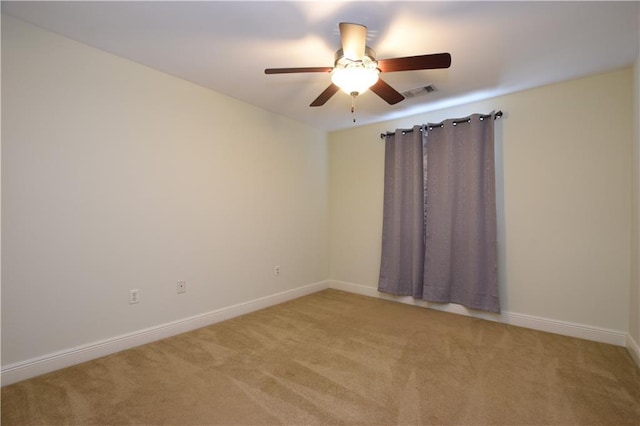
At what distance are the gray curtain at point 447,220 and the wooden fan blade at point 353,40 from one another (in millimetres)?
1891

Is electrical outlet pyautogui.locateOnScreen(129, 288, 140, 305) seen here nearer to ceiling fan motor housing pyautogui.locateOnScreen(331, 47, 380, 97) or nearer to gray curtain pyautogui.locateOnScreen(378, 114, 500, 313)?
ceiling fan motor housing pyautogui.locateOnScreen(331, 47, 380, 97)

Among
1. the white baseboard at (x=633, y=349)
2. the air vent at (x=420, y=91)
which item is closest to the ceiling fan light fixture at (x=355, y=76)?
the air vent at (x=420, y=91)

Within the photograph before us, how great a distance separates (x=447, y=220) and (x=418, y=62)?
201 cm

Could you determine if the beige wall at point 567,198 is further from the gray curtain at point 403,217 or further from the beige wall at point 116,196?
the beige wall at point 116,196

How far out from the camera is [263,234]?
3496 millimetres

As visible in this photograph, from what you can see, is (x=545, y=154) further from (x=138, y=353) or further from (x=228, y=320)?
(x=138, y=353)

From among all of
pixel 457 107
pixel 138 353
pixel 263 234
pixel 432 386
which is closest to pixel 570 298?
pixel 432 386

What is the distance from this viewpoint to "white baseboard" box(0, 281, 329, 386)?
191cm

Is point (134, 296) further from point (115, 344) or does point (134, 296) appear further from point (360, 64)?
point (360, 64)

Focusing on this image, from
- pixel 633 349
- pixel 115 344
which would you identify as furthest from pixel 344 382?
pixel 633 349

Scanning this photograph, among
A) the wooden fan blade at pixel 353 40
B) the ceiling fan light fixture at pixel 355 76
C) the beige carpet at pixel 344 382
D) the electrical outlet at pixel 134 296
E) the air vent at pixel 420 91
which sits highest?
the air vent at pixel 420 91

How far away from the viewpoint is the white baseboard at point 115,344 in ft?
6.26

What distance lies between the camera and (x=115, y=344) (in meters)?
2.31

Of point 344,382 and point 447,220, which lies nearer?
point 344,382
